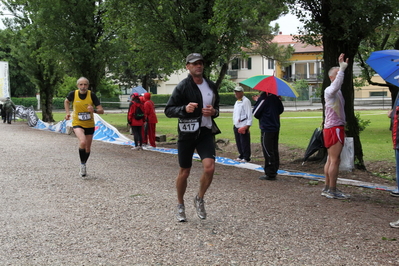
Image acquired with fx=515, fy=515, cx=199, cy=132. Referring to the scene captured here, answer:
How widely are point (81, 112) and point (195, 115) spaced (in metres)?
4.28

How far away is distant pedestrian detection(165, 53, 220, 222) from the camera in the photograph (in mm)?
5844

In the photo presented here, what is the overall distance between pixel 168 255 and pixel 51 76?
29.2 metres

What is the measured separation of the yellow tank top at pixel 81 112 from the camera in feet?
31.3

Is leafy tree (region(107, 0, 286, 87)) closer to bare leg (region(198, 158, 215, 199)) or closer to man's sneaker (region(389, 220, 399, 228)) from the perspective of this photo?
bare leg (region(198, 158, 215, 199))

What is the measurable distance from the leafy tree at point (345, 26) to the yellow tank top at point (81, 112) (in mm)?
4679

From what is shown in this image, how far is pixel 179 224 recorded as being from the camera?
590cm

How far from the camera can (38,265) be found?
4465 millimetres

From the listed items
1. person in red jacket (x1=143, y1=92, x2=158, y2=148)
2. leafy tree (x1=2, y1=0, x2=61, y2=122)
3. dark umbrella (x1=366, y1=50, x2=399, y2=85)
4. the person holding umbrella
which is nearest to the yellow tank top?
the person holding umbrella

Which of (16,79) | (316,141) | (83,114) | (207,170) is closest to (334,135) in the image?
(207,170)

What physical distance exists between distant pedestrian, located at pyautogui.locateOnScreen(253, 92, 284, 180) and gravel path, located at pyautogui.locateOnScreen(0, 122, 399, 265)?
0.31 m

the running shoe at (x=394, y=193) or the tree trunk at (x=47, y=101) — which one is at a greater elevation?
the tree trunk at (x=47, y=101)

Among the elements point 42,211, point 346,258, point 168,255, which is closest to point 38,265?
point 168,255

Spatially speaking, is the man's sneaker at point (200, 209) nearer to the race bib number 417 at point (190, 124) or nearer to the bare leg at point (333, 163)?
the race bib number 417 at point (190, 124)

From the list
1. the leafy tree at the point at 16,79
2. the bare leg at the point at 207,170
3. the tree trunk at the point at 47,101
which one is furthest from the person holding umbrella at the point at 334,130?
the leafy tree at the point at 16,79
